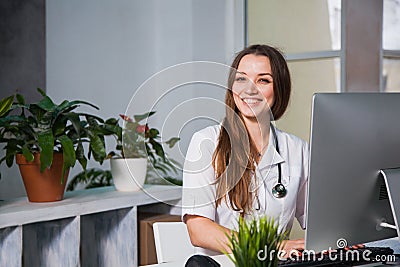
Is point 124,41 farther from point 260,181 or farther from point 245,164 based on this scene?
point 245,164

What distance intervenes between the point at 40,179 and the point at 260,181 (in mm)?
1009

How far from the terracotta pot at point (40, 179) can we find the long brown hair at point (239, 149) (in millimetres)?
868

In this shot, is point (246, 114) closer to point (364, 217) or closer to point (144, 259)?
point (364, 217)

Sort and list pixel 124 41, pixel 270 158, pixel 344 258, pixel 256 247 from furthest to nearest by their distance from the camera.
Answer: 1. pixel 124 41
2. pixel 270 158
3. pixel 344 258
4. pixel 256 247

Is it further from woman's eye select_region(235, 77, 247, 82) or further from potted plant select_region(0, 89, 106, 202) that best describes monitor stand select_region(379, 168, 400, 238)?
potted plant select_region(0, 89, 106, 202)

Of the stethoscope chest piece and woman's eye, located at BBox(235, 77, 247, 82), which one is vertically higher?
woman's eye, located at BBox(235, 77, 247, 82)

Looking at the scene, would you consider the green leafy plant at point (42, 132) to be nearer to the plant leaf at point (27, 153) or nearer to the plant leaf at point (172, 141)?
the plant leaf at point (27, 153)

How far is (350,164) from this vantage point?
1.55m

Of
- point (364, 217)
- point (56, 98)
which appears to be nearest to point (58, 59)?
point (56, 98)

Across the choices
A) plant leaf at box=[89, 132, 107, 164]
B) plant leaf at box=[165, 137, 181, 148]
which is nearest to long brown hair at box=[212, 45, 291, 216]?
plant leaf at box=[165, 137, 181, 148]

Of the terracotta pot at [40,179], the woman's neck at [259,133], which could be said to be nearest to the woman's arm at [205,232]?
the woman's neck at [259,133]

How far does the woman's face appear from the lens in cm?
194

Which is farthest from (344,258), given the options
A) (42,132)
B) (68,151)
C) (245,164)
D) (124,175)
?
(124,175)

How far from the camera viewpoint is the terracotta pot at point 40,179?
267 centimetres
